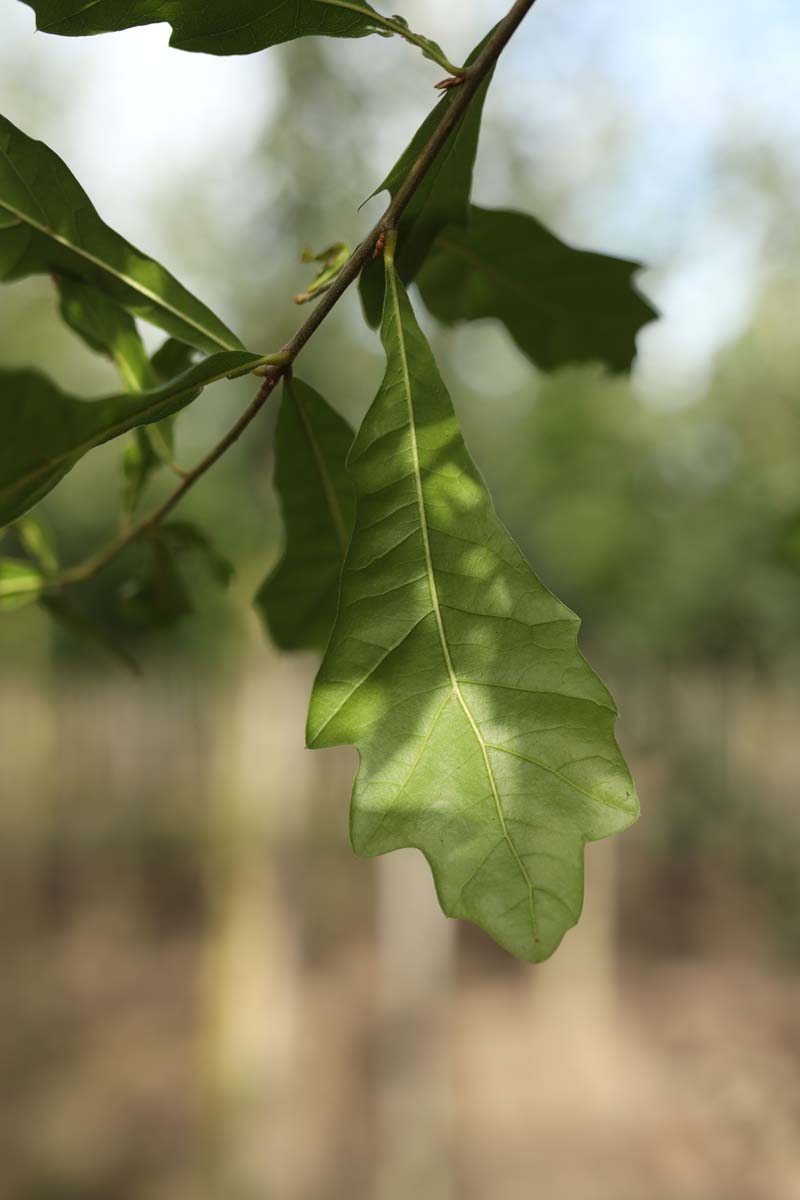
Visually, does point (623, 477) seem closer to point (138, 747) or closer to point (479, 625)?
point (138, 747)

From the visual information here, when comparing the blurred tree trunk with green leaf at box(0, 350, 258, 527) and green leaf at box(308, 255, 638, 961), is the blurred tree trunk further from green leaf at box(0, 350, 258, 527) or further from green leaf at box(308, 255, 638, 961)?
green leaf at box(0, 350, 258, 527)

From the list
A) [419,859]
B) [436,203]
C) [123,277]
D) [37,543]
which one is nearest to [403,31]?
[436,203]

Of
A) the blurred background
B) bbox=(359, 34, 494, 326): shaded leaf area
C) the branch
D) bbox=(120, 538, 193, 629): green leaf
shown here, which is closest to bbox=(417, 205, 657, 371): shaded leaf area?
bbox=(359, 34, 494, 326): shaded leaf area

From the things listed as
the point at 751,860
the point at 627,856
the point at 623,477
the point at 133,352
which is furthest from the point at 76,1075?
the point at 133,352

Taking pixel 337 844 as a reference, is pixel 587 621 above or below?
above

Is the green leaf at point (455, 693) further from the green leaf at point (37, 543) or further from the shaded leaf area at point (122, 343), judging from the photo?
the green leaf at point (37, 543)

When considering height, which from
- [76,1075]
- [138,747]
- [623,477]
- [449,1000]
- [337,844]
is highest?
[623,477]

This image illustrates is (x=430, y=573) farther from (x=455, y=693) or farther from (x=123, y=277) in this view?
(x=123, y=277)
